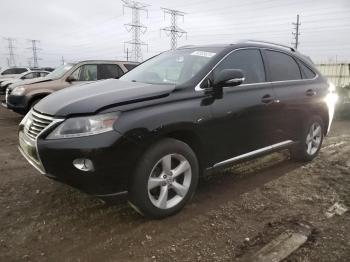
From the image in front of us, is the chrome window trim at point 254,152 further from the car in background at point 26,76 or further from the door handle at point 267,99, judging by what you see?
the car in background at point 26,76

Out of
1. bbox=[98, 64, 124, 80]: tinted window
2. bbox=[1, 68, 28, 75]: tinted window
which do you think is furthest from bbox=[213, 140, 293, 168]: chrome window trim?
bbox=[1, 68, 28, 75]: tinted window

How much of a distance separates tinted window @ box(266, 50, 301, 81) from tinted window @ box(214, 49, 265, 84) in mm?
229

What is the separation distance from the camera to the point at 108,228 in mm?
3451

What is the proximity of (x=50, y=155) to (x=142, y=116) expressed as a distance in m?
0.86

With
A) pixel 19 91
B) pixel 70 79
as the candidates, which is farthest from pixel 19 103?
pixel 70 79

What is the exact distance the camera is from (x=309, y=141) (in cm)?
559

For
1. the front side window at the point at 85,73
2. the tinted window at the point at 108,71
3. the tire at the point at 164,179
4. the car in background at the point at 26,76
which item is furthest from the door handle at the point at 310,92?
the car in background at the point at 26,76

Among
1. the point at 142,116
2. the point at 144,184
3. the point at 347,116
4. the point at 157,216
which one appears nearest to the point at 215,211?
the point at 157,216

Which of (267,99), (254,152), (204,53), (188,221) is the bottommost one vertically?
(188,221)

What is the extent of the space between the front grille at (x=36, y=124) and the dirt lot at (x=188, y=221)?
850 mm

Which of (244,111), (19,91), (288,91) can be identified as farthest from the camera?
(19,91)

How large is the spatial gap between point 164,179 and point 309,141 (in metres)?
2.99

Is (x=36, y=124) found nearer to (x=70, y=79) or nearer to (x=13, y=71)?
(x=70, y=79)

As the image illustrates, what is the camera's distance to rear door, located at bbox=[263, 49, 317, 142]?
4.78 meters
